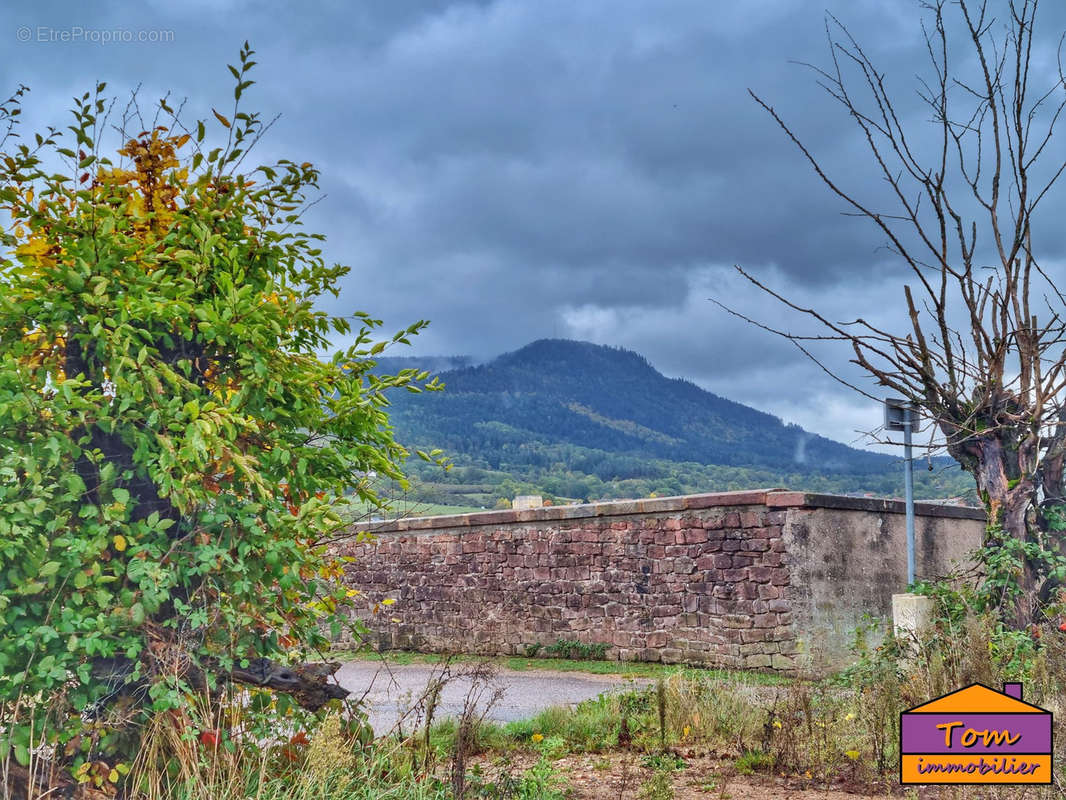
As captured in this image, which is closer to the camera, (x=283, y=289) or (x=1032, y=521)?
(x=283, y=289)

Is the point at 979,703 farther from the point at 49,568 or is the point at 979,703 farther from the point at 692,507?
the point at 692,507

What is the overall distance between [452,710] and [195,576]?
5.48 metres

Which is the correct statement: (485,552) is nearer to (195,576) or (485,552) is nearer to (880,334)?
(880,334)

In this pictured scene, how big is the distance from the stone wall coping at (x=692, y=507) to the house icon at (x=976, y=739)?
279 inches

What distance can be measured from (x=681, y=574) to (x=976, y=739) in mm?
9131

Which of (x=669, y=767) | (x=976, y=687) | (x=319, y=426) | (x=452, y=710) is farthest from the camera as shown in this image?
(x=452, y=710)

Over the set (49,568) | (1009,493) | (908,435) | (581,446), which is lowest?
(49,568)

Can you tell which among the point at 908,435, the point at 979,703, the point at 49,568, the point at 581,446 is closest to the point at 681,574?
the point at 908,435

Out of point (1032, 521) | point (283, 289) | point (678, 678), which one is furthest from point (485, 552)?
point (283, 289)

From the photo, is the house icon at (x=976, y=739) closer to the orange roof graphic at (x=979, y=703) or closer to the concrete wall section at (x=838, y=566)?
the orange roof graphic at (x=979, y=703)

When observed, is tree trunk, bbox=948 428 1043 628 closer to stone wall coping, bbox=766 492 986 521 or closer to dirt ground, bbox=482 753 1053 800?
dirt ground, bbox=482 753 1053 800

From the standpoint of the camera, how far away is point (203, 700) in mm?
4129

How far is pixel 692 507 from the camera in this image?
40.6 feet

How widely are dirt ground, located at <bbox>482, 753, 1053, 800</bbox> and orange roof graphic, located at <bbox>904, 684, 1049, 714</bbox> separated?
2.90ft
